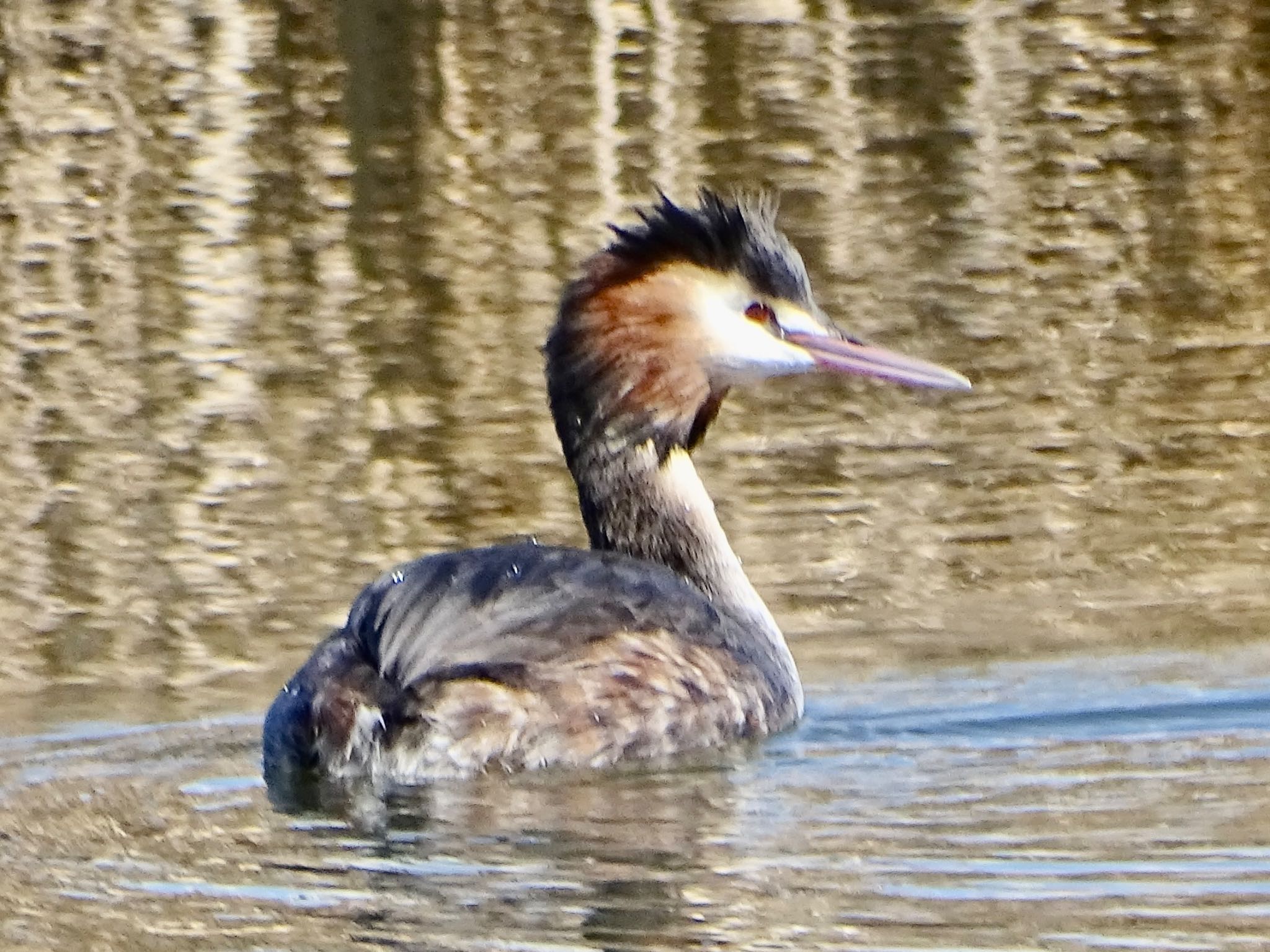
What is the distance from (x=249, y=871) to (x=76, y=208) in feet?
27.2

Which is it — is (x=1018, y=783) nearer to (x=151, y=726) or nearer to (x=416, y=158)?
(x=151, y=726)

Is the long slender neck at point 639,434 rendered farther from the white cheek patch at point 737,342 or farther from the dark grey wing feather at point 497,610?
the dark grey wing feather at point 497,610

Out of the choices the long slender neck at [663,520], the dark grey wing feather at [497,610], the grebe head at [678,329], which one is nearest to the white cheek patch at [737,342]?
the grebe head at [678,329]

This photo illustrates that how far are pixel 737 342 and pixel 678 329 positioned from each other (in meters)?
0.16

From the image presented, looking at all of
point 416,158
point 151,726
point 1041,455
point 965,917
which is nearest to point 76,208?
point 416,158

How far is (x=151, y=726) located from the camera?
7.48 m

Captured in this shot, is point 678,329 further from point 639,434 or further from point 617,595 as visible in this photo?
point 617,595

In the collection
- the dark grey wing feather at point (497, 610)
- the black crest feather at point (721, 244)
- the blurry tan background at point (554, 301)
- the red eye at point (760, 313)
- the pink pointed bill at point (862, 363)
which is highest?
the black crest feather at point (721, 244)

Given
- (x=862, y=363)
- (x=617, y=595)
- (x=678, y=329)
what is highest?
(x=678, y=329)

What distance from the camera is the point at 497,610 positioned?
22.0 ft

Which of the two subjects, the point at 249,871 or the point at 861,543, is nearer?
the point at 249,871

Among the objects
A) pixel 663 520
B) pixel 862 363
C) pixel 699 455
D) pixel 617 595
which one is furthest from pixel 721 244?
pixel 699 455

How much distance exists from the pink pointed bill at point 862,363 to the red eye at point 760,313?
6cm

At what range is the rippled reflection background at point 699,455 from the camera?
Answer: 5.57 meters
